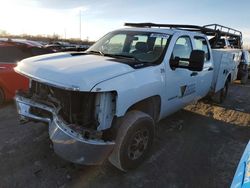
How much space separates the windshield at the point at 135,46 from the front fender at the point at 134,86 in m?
0.35

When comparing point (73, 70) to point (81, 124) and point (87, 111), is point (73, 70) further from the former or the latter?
point (81, 124)

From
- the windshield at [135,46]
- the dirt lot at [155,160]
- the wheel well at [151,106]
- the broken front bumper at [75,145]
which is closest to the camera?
the broken front bumper at [75,145]

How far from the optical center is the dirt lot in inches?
146

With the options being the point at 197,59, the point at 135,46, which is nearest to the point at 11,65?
the point at 135,46

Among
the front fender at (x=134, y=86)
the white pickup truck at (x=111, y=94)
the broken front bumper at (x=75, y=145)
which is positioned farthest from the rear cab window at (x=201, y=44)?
the broken front bumper at (x=75, y=145)

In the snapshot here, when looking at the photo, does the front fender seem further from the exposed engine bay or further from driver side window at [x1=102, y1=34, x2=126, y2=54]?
driver side window at [x1=102, y1=34, x2=126, y2=54]

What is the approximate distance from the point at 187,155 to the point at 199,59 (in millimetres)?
1546

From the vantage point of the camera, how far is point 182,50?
511cm

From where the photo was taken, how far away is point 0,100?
21.0 ft

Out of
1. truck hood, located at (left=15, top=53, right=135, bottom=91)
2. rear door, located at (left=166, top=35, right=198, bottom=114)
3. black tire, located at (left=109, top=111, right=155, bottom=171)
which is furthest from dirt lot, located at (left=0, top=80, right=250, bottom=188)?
truck hood, located at (left=15, top=53, right=135, bottom=91)

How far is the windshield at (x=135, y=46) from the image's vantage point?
4531 millimetres

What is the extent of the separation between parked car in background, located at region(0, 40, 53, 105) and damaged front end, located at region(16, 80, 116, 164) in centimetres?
295

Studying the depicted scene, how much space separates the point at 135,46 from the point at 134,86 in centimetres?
138

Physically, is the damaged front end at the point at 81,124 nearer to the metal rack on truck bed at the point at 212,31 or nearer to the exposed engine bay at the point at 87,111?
the exposed engine bay at the point at 87,111
